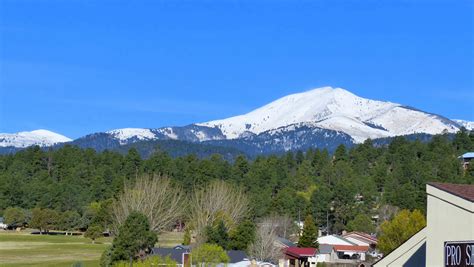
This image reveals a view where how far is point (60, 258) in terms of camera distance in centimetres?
8106

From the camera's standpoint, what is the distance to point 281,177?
458 feet

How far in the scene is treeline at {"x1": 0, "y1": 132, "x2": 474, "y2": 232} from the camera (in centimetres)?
11456

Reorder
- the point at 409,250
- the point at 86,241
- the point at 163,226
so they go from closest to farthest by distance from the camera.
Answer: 1. the point at 409,250
2. the point at 163,226
3. the point at 86,241

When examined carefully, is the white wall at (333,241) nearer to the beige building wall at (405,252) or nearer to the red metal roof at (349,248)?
the red metal roof at (349,248)

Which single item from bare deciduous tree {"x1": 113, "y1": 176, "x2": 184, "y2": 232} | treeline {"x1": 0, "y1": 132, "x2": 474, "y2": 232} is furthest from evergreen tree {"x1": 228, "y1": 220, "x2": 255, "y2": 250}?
treeline {"x1": 0, "y1": 132, "x2": 474, "y2": 232}

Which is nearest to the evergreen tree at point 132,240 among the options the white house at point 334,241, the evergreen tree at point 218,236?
the evergreen tree at point 218,236

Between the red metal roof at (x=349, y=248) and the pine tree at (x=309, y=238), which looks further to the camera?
the red metal roof at (x=349, y=248)

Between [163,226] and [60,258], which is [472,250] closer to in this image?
[60,258]

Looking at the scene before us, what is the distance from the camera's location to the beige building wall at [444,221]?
80.4ft

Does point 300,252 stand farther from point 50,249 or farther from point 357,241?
point 50,249

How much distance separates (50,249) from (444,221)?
232ft

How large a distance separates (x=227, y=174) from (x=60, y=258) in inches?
2326

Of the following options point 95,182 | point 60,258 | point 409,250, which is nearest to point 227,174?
point 95,182

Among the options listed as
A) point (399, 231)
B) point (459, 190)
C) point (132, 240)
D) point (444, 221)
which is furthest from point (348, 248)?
point (444, 221)
